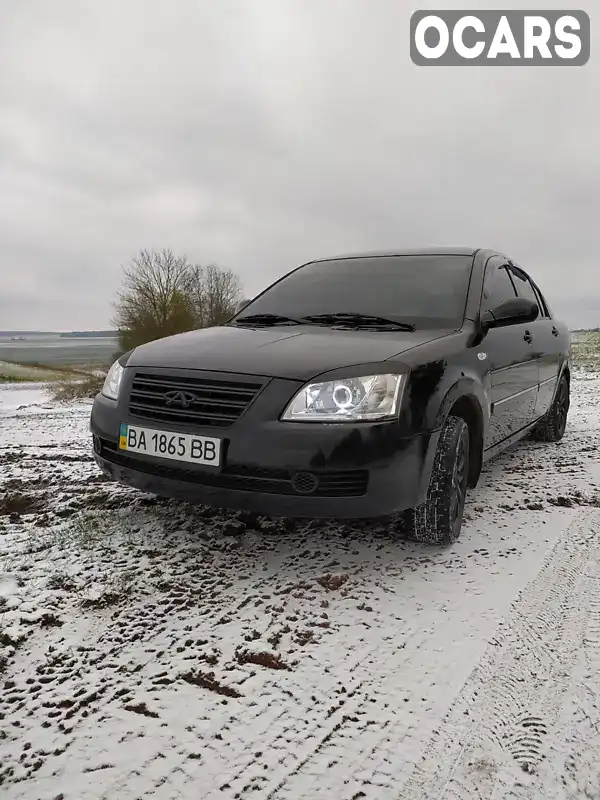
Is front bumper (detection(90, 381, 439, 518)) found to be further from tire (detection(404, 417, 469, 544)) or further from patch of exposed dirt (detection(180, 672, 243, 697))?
patch of exposed dirt (detection(180, 672, 243, 697))

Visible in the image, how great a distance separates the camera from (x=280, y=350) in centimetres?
265

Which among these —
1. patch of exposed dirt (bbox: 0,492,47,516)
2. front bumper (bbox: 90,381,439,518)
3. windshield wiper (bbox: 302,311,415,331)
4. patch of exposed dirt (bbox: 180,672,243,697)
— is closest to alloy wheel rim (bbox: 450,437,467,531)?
front bumper (bbox: 90,381,439,518)

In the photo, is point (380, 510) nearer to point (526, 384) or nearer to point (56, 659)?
point (56, 659)

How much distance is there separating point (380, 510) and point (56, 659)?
1313 millimetres

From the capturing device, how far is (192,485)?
96.3 inches

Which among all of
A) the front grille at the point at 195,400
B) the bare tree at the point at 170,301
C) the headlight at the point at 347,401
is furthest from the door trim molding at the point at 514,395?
the bare tree at the point at 170,301

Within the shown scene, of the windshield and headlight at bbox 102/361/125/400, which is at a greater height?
the windshield

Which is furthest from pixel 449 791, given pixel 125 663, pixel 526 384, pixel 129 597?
pixel 526 384

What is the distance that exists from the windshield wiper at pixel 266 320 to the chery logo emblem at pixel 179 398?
1.01 meters

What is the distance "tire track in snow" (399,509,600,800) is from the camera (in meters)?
1.43

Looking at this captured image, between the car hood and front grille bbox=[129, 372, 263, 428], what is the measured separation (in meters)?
0.08

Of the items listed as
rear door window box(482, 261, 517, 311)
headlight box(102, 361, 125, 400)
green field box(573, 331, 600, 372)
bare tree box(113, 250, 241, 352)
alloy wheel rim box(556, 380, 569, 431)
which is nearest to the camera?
headlight box(102, 361, 125, 400)

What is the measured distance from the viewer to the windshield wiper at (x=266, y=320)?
336 centimetres

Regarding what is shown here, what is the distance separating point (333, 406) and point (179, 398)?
71 centimetres
